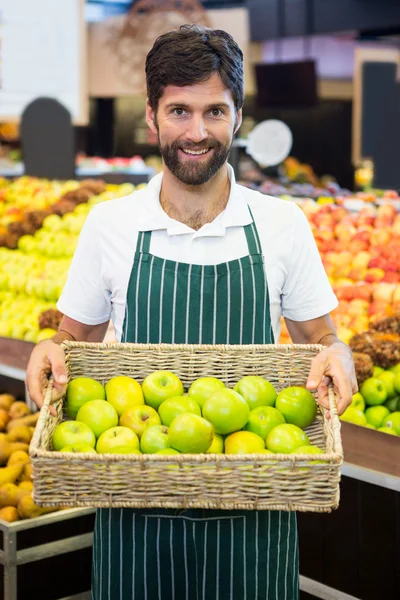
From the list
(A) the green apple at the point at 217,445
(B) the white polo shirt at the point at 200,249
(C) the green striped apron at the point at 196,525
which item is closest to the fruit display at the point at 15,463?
(C) the green striped apron at the point at 196,525

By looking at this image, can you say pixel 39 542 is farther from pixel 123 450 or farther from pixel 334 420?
pixel 334 420

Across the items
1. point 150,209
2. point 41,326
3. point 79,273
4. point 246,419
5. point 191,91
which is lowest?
point 41,326

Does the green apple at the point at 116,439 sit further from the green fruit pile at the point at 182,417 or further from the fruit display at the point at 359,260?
the fruit display at the point at 359,260

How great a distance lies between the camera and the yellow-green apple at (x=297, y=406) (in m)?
1.84

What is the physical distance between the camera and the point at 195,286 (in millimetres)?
2055

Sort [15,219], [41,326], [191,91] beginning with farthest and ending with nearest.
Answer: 1. [15,219]
2. [41,326]
3. [191,91]

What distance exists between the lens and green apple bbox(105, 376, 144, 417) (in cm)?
184

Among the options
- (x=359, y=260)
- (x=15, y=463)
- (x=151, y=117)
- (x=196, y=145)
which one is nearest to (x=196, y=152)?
(x=196, y=145)

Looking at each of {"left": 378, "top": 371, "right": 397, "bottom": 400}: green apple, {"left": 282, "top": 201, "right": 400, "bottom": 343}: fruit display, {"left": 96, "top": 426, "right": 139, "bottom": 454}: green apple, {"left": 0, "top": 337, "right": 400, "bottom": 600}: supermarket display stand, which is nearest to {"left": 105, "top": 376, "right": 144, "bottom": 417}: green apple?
{"left": 96, "top": 426, "right": 139, "bottom": 454}: green apple

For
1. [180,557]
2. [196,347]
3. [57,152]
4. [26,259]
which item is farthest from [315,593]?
[57,152]

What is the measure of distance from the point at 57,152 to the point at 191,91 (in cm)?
557

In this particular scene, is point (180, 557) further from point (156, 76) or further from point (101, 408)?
point (156, 76)

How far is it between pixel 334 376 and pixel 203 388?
0.27 metres

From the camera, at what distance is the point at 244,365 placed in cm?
196
